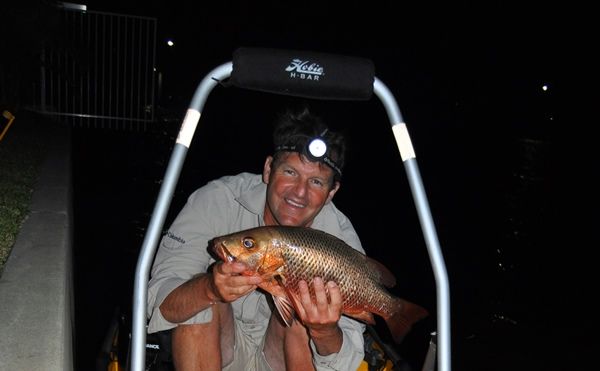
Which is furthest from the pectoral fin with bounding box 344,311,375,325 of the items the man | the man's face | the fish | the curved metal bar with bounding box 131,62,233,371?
the curved metal bar with bounding box 131,62,233,371

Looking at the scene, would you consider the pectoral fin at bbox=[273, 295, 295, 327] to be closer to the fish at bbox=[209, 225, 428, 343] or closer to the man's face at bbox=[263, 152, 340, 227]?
the fish at bbox=[209, 225, 428, 343]

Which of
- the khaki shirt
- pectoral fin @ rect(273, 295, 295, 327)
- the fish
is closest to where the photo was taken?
the fish

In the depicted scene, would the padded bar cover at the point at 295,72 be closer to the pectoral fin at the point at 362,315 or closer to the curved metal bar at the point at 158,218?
the curved metal bar at the point at 158,218

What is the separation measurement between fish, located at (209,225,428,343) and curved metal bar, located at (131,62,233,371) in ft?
0.90

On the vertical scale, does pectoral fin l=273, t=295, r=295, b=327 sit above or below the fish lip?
below

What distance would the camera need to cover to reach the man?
254 centimetres

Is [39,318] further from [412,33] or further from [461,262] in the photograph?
[412,33]

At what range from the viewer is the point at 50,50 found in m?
13.8

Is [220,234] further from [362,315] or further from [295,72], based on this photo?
[295,72]

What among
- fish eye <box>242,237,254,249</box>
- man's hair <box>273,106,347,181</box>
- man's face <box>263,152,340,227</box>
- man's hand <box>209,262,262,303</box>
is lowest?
man's hand <box>209,262,262,303</box>

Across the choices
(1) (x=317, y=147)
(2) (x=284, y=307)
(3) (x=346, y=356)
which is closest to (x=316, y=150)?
(1) (x=317, y=147)

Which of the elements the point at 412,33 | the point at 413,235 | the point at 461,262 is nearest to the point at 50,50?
the point at 413,235

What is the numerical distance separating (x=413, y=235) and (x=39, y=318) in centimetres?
657

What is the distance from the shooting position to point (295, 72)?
2174mm
